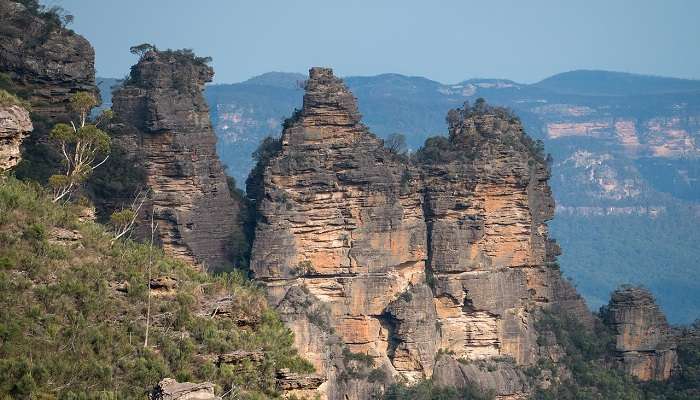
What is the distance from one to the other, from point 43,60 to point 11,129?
61.4ft

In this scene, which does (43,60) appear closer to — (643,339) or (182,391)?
(643,339)

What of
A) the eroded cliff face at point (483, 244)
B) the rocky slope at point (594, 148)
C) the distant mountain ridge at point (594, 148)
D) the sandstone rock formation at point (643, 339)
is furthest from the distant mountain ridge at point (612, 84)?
the eroded cliff face at point (483, 244)

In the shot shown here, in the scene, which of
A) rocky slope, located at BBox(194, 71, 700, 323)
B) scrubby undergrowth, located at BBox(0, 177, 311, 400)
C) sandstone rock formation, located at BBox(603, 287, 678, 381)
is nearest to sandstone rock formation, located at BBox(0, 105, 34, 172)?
scrubby undergrowth, located at BBox(0, 177, 311, 400)

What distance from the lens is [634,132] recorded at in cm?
16025

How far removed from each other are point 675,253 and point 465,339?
77.3 metres

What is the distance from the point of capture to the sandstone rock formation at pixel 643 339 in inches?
2483

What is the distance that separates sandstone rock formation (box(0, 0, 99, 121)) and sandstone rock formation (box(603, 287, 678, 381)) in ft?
70.5

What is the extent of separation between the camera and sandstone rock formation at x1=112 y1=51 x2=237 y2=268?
185ft

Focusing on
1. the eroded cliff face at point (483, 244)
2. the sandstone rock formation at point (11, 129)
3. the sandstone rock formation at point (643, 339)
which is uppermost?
the sandstone rock formation at point (11, 129)

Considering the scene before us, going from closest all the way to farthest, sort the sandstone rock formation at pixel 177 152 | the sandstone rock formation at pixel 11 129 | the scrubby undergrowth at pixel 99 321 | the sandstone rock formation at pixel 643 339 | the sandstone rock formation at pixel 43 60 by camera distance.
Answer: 1. the scrubby undergrowth at pixel 99 321
2. the sandstone rock formation at pixel 11 129
3. the sandstone rock formation at pixel 43 60
4. the sandstone rock formation at pixel 177 152
5. the sandstone rock formation at pixel 643 339

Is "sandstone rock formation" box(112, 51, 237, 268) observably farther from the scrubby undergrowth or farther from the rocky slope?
the rocky slope

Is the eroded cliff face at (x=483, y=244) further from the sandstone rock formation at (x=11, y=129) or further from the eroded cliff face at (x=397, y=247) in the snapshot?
the sandstone rock formation at (x=11, y=129)

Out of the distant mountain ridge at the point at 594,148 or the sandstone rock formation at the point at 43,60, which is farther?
the distant mountain ridge at the point at 594,148

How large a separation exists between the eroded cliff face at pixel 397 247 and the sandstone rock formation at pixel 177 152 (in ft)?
5.01
